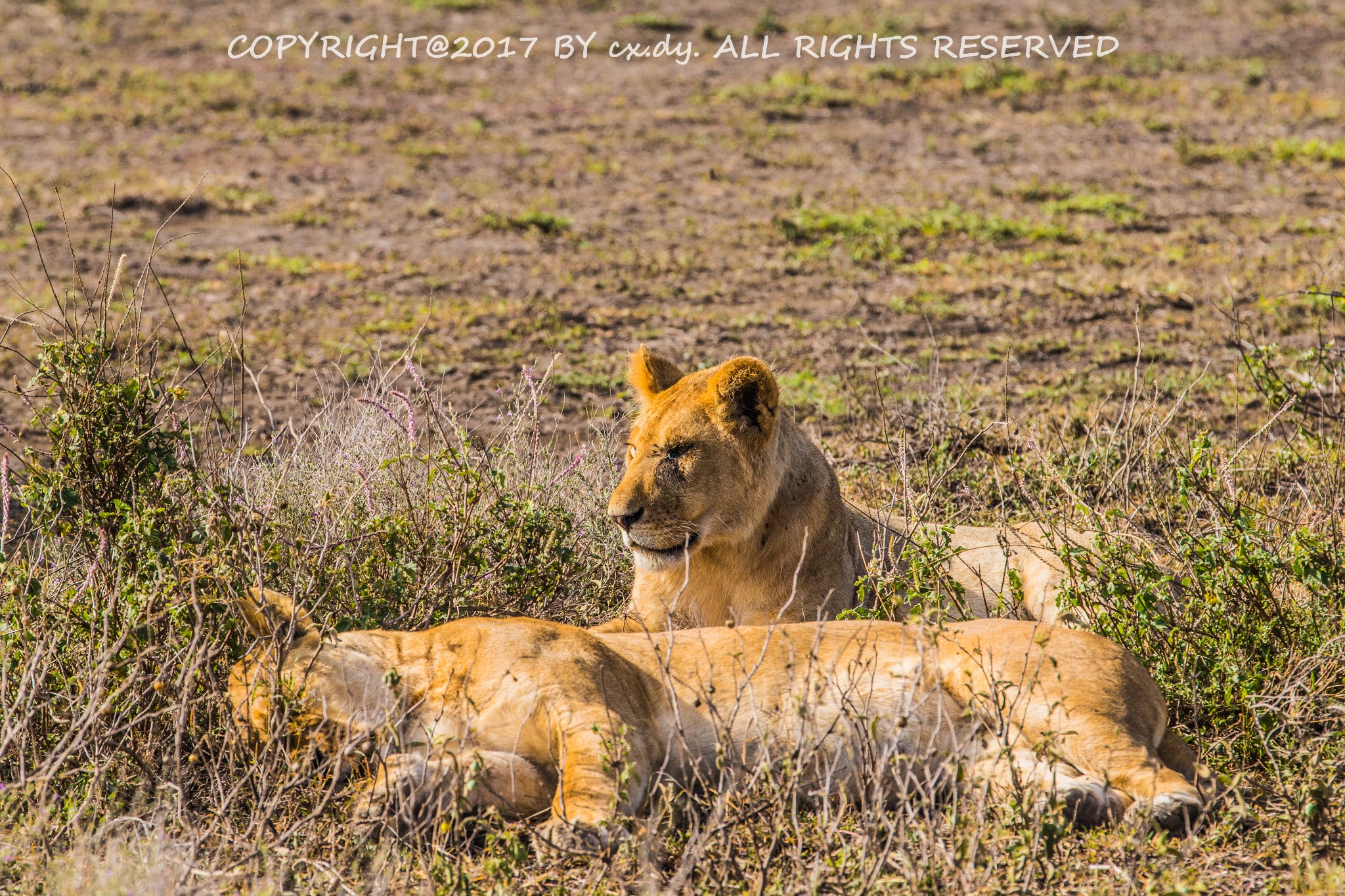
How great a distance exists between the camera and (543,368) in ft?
31.4

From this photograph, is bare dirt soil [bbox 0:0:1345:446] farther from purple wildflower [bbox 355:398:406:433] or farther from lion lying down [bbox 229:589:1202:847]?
lion lying down [bbox 229:589:1202:847]

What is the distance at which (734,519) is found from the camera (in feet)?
17.1

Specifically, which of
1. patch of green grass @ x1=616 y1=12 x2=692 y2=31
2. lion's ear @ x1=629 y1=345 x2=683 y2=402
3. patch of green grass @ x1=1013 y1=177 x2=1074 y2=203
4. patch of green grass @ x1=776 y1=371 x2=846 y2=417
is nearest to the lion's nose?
lion's ear @ x1=629 y1=345 x2=683 y2=402

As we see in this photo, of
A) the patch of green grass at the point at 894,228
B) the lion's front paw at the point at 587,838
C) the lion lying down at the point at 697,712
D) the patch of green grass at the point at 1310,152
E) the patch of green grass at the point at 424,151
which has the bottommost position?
the lion's front paw at the point at 587,838

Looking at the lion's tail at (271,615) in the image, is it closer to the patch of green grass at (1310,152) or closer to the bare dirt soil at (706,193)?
the bare dirt soil at (706,193)

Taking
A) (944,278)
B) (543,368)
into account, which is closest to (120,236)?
(543,368)

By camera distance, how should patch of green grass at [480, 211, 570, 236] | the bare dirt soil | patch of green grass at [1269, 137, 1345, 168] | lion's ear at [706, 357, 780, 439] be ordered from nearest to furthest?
1. lion's ear at [706, 357, 780, 439]
2. the bare dirt soil
3. patch of green grass at [480, 211, 570, 236]
4. patch of green grass at [1269, 137, 1345, 168]

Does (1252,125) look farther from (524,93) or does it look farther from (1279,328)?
(524,93)

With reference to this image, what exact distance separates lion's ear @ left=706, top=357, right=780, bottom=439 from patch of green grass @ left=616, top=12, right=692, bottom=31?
670 inches

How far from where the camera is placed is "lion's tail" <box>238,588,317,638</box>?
3.95m

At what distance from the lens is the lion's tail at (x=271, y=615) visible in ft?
13.0

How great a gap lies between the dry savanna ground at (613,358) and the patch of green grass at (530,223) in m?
0.06

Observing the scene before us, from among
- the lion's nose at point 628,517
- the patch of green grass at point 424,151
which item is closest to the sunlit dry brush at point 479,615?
the lion's nose at point 628,517

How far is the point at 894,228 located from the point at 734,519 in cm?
843
